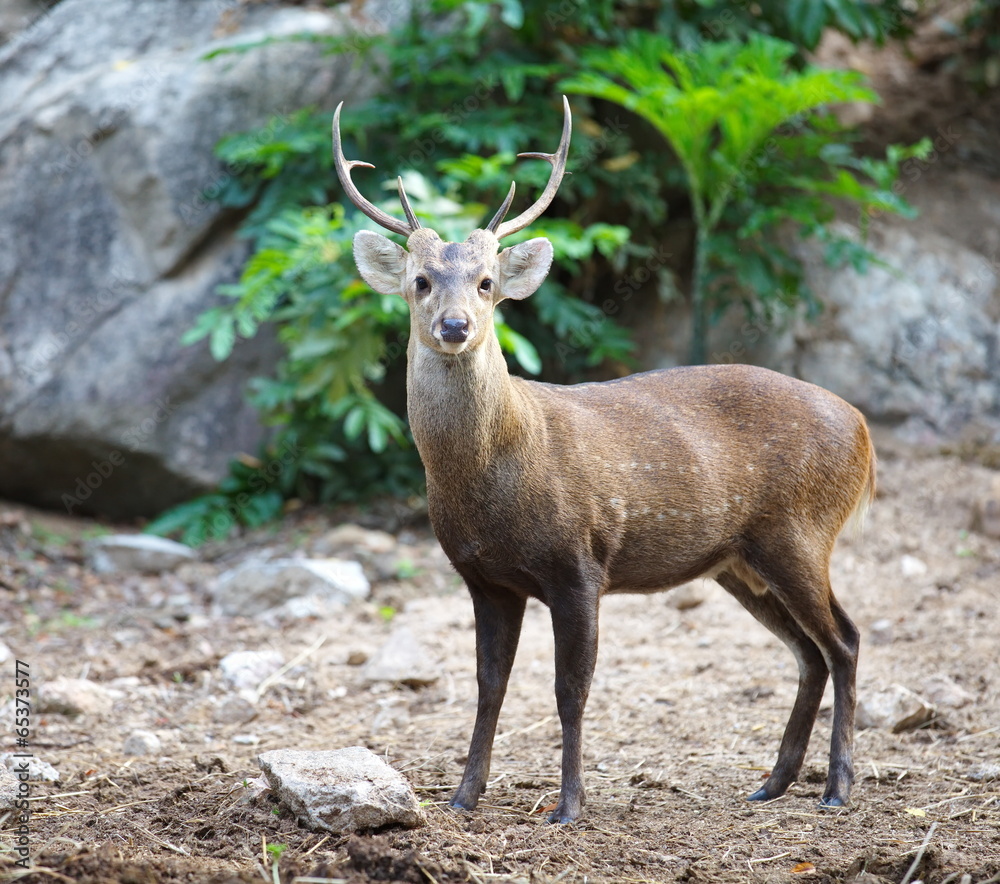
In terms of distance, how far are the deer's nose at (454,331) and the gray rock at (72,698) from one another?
2755 mm

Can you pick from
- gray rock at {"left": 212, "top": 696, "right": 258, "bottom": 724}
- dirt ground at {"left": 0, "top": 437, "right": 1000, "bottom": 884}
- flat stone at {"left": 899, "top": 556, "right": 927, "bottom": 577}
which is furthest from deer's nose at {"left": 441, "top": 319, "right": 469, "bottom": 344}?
flat stone at {"left": 899, "top": 556, "right": 927, "bottom": 577}

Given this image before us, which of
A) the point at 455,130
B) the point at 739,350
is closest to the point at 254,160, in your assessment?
the point at 455,130

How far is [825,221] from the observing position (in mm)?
7941

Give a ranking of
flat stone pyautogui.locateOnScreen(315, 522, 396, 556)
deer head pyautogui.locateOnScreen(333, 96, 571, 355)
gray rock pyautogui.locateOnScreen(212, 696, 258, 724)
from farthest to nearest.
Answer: flat stone pyautogui.locateOnScreen(315, 522, 396, 556)
gray rock pyautogui.locateOnScreen(212, 696, 258, 724)
deer head pyautogui.locateOnScreen(333, 96, 571, 355)

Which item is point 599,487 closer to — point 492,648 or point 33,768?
point 492,648

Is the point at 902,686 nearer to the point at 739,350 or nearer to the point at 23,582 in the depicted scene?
the point at 739,350

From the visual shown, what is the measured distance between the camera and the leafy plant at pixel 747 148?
7.30m

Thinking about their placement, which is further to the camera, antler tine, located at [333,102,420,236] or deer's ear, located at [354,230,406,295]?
deer's ear, located at [354,230,406,295]

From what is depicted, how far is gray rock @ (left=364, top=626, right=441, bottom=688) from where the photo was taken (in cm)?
561

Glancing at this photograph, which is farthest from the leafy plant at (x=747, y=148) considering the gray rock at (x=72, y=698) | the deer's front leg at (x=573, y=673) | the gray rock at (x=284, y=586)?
the gray rock at (x=72, y=698)

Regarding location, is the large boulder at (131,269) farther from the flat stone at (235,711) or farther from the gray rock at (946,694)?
the gray rock at (946,694)

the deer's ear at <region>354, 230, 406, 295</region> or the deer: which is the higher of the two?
the deer's ear at <region>354, 230, 406, 295</region>

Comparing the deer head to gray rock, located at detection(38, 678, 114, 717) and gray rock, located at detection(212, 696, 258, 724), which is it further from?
gray rock, located at detection(38, 678, 114, 717)

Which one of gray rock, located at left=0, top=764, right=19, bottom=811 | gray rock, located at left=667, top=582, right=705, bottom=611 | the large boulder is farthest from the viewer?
the large boulder
